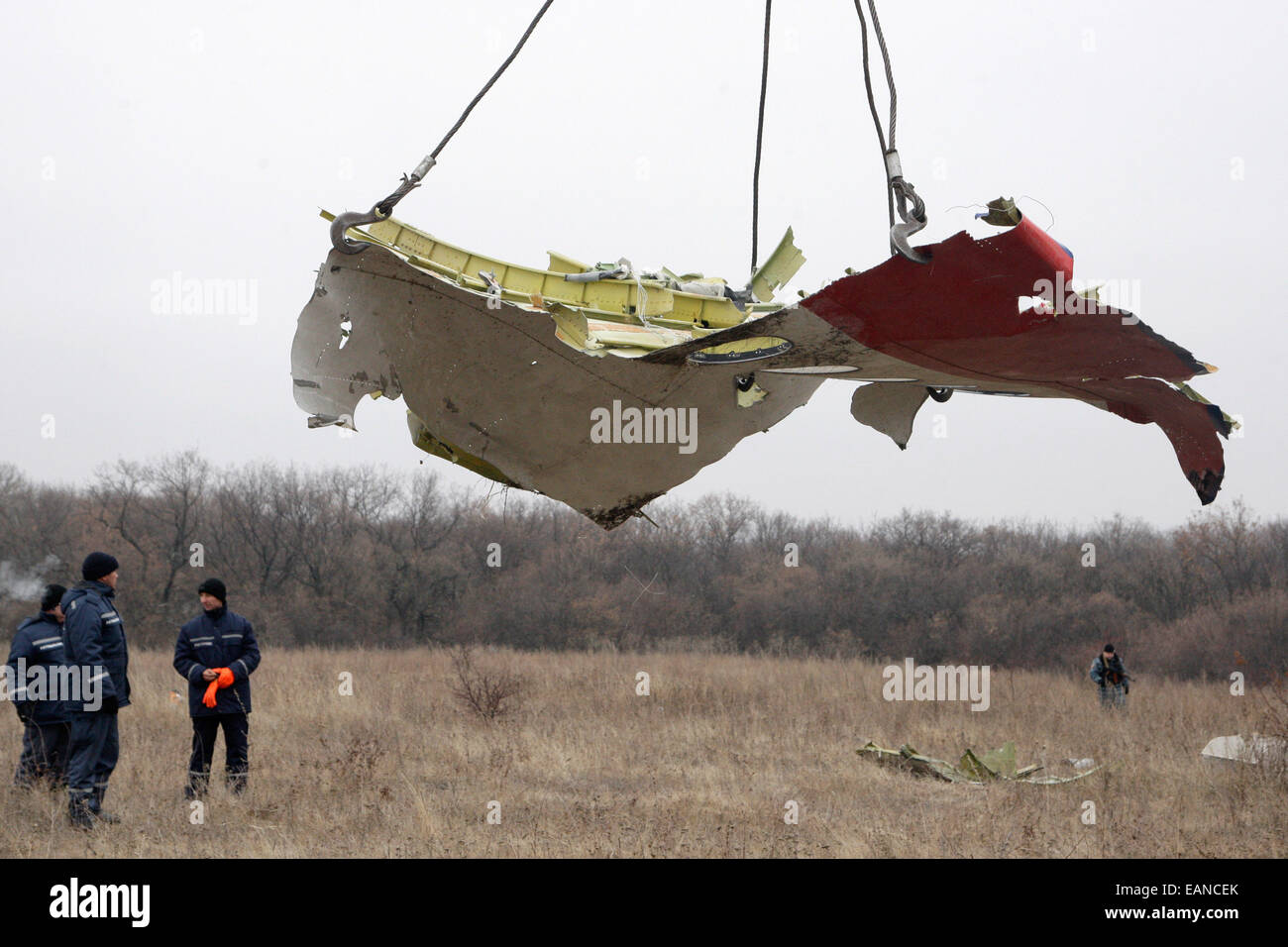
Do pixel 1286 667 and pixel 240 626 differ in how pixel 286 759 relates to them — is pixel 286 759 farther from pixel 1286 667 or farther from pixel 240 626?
pixel 1286 667

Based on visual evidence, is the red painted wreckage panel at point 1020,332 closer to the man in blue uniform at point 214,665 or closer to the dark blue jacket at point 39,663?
the man in blue uniform at point 214,665

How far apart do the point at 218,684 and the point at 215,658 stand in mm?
240

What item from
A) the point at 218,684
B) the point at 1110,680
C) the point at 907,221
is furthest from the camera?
the point at 1110,680

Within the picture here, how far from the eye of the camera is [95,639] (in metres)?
7.61

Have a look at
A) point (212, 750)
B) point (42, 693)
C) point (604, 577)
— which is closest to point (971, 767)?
point (212, 750)

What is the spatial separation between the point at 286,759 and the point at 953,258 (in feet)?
35.3

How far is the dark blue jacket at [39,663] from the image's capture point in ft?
26.0

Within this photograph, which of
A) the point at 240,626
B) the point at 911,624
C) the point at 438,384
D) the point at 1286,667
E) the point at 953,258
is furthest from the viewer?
the point at 911,624

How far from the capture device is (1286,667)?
2308cm

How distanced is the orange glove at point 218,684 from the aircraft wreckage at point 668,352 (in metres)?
4.39

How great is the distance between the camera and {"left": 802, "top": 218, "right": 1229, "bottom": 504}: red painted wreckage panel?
3.14 meters

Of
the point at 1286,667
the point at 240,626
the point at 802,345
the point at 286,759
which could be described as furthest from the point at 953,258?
the point at 1286,667

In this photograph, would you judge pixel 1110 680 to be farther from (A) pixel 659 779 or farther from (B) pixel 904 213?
(B) pixel 904 213
